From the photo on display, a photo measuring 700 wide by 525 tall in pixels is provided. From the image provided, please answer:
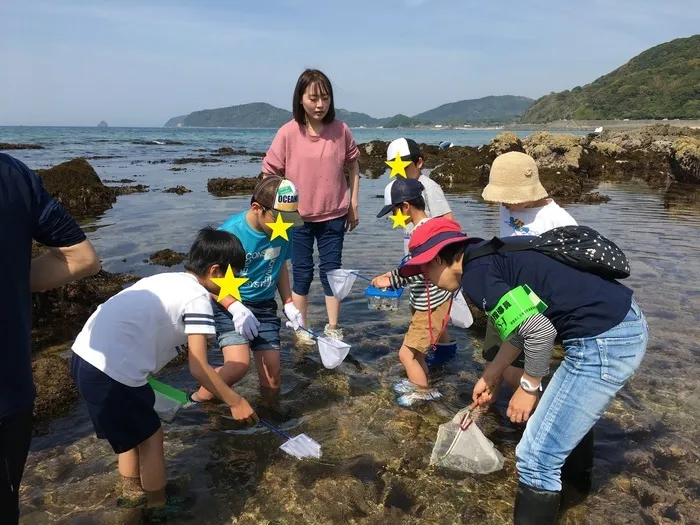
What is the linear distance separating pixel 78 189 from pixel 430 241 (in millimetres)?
13181

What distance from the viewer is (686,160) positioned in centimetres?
1997

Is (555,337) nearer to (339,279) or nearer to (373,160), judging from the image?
(339,279)

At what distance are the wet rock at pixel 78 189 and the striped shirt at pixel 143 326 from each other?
10791 millimetres

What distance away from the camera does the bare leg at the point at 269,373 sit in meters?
4.26

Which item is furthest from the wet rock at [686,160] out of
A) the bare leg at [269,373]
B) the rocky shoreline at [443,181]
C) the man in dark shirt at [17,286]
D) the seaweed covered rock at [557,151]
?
the man in dark shirt at [17,286]

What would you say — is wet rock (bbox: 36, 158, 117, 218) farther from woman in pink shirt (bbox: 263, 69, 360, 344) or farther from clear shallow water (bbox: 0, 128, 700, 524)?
clear shallow water (bbox: 0, 128, 700, 524)

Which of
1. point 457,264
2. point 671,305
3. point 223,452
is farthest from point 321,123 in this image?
point 671,305

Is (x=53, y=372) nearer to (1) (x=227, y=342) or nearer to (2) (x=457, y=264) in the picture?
(1) (x=227, y=342)

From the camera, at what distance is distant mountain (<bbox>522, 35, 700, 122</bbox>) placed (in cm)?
8806

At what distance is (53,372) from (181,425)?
50.0 inches

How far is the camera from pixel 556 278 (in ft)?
8.27

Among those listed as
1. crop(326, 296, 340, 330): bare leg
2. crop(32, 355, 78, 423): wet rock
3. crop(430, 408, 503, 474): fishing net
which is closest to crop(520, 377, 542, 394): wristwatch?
crop(430, 408, 503, 474): fishing net

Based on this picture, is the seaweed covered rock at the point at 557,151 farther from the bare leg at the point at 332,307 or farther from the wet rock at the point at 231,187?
the bare leg at the point at 332,307

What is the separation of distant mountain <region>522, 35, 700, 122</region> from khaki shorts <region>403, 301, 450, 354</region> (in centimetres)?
9599
